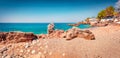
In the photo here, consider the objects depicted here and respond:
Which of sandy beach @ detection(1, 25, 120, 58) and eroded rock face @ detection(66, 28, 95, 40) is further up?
eroded rock face @ detection(66, 28, 95, 40)

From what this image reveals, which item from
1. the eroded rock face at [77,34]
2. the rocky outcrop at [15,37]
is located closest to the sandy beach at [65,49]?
the eroded rock face at [77,34]

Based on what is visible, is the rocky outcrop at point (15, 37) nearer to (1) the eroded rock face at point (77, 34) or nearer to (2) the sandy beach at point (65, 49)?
(2) the sandy beach at point (65, 49)

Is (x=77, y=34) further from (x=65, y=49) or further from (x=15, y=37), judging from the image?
(x=15, y=37)

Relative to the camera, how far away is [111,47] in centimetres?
1503

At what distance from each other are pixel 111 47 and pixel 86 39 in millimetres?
2437

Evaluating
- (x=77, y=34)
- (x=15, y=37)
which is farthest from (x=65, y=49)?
(x=15, y=37)

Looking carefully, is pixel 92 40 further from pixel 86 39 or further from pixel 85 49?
pixel 85 49

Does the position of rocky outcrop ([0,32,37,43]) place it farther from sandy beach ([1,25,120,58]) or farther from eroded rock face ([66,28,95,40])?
eroded rock face ([66,28,95,40])

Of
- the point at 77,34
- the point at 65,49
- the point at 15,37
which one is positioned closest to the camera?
the point at 65,49

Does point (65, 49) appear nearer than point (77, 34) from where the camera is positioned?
Yes

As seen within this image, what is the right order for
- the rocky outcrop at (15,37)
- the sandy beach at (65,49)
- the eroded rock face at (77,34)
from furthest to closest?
the rocky outcrop at (15,37), the eroded rock face at (77,34), the sandy beach at (65,49)

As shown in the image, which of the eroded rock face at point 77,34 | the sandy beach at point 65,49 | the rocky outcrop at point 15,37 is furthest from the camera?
the rocky outcrop at point 15,37

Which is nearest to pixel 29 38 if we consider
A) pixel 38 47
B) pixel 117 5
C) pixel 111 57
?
pixel 38 47

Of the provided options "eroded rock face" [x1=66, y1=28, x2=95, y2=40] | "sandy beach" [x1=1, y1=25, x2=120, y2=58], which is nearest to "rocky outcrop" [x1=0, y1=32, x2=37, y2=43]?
"sandy beach" [x1=1, y1=25, x2=120, y2=58]
